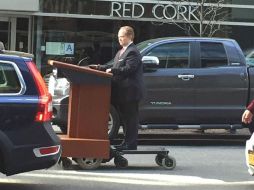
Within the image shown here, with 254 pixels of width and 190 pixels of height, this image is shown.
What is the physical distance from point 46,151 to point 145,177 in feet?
6.50

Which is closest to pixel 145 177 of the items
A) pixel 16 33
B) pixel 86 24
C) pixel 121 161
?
pixel 121 161

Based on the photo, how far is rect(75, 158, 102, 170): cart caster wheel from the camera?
28.1 ft

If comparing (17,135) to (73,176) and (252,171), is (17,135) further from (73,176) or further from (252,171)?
(252,171)

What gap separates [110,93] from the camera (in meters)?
8.49

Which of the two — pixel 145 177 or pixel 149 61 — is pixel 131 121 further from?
pixel 149 61

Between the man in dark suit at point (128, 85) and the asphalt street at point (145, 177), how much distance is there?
53 cm

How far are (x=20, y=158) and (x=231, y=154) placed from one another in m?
4.98

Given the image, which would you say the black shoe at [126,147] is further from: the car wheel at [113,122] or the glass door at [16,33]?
the glass door at [16,33]

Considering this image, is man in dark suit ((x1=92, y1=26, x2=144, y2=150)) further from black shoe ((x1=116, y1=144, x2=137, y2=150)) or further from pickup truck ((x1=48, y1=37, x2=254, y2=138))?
pickup truck ((x1=48, y1=37, x2=254, y2=138))

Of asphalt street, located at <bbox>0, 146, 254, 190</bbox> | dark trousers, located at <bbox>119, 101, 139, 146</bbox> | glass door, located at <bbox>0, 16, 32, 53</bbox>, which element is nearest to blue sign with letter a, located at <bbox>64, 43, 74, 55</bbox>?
glass door, located at <bbox>0, 16, 32, 53</bbox>

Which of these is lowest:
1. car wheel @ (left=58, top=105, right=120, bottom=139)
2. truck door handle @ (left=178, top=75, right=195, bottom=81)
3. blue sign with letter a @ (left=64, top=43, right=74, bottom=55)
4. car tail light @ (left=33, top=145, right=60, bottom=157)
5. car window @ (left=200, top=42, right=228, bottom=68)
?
car wheel @ (left=58, top=105, right=120, bottom=139)

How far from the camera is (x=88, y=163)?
28.4 feet

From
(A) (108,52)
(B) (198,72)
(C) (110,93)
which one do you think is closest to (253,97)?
(B) (198,72)

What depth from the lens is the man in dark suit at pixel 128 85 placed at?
28.6ft
